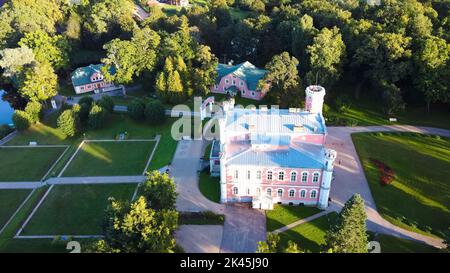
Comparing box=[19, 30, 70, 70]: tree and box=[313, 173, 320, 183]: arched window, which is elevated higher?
box=[19, 30, 70, 70]: tree

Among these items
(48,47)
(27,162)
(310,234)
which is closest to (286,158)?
(310,234)

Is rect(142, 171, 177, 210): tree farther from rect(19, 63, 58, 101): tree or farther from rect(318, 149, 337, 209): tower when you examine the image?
rect(19, 63, 58, 101): tree

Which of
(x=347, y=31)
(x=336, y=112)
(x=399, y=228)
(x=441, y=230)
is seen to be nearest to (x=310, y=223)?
(x=399, y=228)

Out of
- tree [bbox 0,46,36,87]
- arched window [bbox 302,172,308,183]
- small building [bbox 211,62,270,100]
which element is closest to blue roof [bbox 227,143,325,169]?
arched window [bbox 302,172,308,183]

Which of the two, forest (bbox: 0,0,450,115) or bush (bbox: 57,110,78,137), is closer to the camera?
bush (bbox: 57,110,78,137)

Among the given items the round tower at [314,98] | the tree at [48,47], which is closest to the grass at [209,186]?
the round tower at [314,98]

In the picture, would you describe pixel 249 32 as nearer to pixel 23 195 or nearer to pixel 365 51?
pixel 365 51
